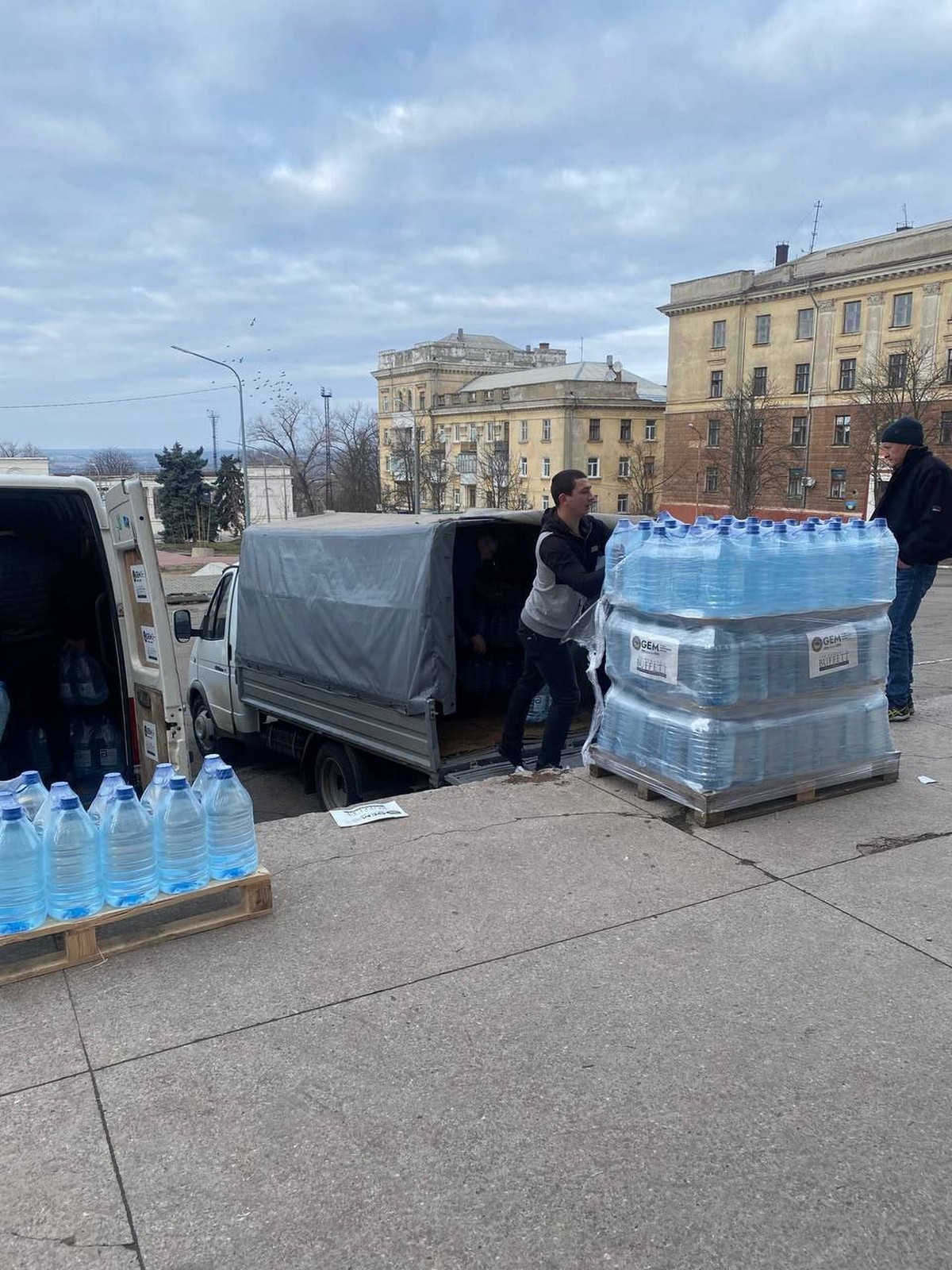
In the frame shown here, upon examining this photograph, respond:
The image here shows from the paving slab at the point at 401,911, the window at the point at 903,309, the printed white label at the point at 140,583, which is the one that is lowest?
the paving slab at the point at 401,911

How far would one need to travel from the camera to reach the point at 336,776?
684 centimetres

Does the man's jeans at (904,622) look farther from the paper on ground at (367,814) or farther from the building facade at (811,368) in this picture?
the building facade at (811,368)

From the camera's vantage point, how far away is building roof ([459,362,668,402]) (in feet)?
280

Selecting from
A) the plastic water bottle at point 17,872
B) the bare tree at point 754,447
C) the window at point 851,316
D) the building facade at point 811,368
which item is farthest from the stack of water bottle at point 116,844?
the window at point 851,316

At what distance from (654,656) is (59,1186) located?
3.35 m

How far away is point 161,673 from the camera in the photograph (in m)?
4.51

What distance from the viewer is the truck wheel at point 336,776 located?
6434mm

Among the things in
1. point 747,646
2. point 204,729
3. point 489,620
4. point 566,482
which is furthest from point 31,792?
point 204,729

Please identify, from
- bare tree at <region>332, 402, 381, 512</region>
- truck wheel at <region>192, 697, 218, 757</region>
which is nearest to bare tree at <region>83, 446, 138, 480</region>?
bare tree at <region>332, 402, 381, 512</region>

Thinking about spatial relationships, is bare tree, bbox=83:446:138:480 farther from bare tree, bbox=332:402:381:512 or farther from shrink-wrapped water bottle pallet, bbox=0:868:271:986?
shrink-wrapped water bottle pallet, bbox=0:868:271:986

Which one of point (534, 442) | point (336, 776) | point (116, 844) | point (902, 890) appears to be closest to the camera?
point (116, 844)

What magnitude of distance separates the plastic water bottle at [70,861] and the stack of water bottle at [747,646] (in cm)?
277

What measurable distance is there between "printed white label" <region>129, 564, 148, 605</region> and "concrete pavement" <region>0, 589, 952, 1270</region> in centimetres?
151

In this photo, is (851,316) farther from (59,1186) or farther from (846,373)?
(59,1186)
